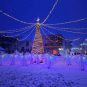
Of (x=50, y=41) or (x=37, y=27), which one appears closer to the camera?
(x=37, y=27)

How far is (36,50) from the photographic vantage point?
968 inches

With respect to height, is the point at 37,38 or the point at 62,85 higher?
the point at 37,38

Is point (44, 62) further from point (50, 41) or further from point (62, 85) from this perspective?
point (50, 41)

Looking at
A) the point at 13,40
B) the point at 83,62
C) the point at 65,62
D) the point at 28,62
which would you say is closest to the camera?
the point at 83,62

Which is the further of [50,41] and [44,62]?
[50,41]

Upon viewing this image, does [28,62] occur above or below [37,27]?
below

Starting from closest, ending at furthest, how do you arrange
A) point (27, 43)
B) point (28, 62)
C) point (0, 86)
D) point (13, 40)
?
point (0, 86) < point (28, 62) < point (13, 40) < point (27, 43)

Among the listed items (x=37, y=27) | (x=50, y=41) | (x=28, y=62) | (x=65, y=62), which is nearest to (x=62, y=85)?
(x=65, y=62)

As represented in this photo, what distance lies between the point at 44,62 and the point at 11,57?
296 cm

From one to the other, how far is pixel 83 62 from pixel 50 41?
1571 inches

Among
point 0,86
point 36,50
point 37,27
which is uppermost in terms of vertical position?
point 37,27

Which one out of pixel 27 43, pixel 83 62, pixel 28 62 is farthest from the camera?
pixel 27 43

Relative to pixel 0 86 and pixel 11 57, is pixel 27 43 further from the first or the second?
pixel 0 86

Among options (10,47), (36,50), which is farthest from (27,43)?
(36,50)
